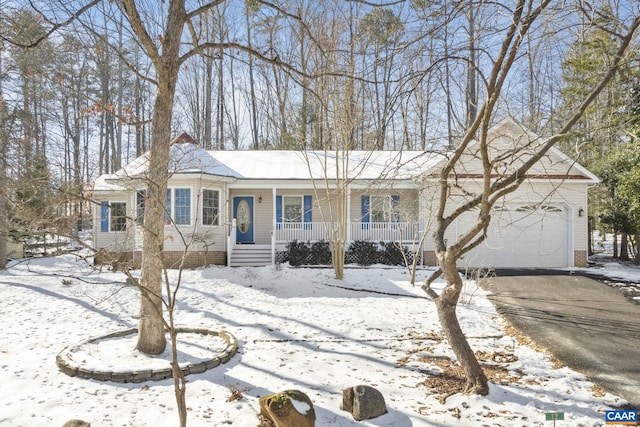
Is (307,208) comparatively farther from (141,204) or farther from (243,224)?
(141,204)

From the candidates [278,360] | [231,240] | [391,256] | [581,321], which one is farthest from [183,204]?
[581,321]

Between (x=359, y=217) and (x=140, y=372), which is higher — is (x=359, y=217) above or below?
above

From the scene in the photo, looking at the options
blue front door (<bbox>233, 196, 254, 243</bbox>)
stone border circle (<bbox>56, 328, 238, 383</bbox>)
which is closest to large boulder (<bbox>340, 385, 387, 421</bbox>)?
stone border circle (<bbox>56, 328, 238, 383</bbox>)

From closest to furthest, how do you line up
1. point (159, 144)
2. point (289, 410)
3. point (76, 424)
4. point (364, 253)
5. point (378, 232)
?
point (76, 424) → point (289, 410) → point (159, 144) → point (364, 253) → point (378, 232)

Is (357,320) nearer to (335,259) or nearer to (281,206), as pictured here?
(335,259)

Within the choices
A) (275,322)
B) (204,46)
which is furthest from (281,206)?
(204,46)

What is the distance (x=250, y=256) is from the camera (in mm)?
14680

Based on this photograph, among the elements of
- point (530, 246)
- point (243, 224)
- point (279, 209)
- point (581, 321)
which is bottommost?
point (581, 321)

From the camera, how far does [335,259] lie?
466 inches

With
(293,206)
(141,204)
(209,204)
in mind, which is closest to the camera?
(141,204)

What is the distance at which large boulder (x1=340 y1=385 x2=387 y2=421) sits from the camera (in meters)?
4.12

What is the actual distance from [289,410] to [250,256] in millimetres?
11132

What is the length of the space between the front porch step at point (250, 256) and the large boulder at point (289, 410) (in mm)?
10608

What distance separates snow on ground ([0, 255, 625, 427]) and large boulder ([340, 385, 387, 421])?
0.07m
